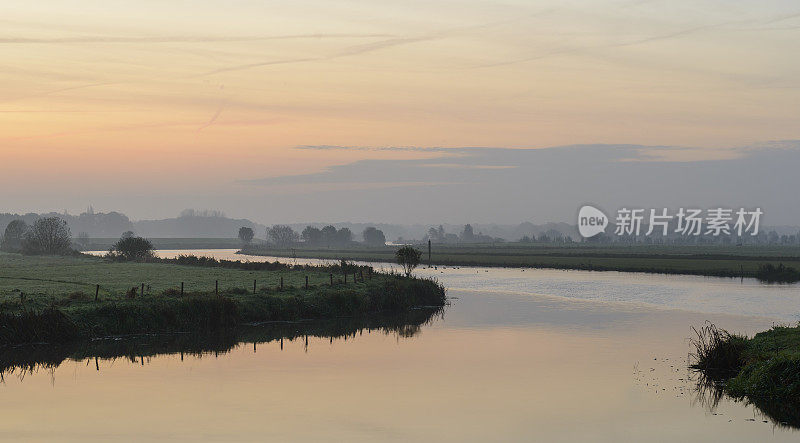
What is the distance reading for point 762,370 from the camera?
30.3 metres

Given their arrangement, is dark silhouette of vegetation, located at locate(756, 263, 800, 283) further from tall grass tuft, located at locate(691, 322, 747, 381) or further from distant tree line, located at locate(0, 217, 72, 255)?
distant tree line, located at locate(0, 217, 72, 255)

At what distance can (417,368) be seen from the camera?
3731cm

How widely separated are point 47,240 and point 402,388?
14203 cm

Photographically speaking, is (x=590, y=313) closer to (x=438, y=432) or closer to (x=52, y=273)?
(x=438, y=432)

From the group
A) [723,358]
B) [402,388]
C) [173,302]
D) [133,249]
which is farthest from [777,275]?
[133,249]

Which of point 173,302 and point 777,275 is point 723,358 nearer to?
point 173,302

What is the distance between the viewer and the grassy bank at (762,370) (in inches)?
1111

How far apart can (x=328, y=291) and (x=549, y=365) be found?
28902 mm

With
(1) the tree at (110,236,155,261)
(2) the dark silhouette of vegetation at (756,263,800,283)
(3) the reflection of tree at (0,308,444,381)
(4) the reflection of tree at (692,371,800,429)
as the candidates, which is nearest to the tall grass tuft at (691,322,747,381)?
(4) the reflection of tree at (692,371,800,429)

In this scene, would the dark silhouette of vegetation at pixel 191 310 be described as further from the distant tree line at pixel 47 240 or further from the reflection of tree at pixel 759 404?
the distant tree line at pixel 47 240

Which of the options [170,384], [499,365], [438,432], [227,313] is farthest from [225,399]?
[227,313]

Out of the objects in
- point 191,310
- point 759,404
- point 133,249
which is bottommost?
point 759,404

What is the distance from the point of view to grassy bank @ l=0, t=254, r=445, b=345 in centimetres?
4531

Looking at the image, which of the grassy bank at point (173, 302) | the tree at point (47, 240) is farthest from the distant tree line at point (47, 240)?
the grassy bank at point (173, 302)
